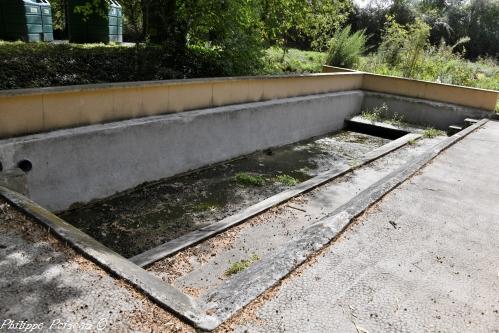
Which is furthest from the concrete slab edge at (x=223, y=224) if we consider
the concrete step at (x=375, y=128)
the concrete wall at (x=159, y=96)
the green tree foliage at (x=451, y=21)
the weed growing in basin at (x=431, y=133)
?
the green tree foliage at (x=451, y=21)

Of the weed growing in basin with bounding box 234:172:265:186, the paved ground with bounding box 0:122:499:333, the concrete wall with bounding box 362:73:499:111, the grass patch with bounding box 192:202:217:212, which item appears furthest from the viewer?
the concrete wall with bounding box 362:73:499:111

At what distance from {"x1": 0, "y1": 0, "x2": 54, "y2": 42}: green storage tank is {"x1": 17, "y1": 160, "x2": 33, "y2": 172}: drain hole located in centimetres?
813

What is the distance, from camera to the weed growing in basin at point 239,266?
455 cm

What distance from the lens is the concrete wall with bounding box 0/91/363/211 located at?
5.75 m

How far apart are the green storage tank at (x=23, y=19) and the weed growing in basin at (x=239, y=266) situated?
34.3 feet

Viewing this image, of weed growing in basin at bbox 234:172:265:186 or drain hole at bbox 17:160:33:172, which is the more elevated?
drain hole at bbox 17:160:33:172

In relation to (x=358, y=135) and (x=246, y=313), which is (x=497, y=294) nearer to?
(x=246, y=313)

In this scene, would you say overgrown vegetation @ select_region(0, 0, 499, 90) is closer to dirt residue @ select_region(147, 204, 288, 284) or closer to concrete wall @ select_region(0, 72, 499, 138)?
concrete wall @ select_region(0, 72, 499, 138)

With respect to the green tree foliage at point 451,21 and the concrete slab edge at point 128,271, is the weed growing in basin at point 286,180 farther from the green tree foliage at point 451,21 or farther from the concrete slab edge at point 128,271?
the green tree foliage at point 451,21

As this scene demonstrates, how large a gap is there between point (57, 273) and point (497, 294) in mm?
3392

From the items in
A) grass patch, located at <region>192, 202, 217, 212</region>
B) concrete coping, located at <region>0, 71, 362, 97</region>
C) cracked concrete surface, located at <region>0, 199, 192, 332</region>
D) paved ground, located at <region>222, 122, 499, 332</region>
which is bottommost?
grass patch, located at <region>192, 202, 217, 212</region>

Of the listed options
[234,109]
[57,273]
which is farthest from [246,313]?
[234,109]

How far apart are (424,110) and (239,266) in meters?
9.86

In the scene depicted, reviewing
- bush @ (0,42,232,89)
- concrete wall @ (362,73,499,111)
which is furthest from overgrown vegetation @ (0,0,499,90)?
concrete wall @ (362,73,499,111)
